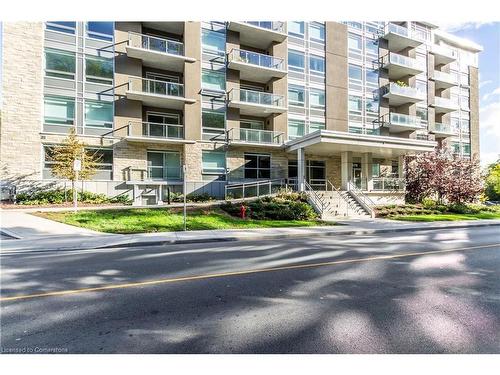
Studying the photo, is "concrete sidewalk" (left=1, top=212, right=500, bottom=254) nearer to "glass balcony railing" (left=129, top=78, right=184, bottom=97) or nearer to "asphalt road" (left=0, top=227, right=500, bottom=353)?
"asphalt road" (left=0, top=227, right=500, bottom=353)

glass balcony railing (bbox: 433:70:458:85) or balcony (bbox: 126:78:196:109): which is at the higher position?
glass balcony railing (bbox: 433:70:458:85)

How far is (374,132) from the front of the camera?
94.7 ft

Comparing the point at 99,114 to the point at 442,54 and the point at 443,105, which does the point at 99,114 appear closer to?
the point at 443,105

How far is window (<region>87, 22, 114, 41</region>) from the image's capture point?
20.3 m

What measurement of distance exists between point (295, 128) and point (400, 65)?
45.2 ft

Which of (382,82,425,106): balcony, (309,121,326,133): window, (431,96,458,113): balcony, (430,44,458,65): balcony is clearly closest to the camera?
(309,121,326,133): window

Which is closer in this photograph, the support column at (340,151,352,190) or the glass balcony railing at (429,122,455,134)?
the support column at (340,151,352,190)

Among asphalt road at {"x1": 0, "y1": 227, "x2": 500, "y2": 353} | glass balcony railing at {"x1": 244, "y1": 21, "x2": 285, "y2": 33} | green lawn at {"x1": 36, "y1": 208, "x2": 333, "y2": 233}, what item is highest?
glass balcony railing at {"x1": 244, "y1": 21, "x2": 285, "y2": 33}

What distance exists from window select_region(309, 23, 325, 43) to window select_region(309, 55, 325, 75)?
1.76 metres

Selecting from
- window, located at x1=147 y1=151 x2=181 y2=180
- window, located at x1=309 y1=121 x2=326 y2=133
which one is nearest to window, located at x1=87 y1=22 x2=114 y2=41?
window, located at x1=147 y1=151 x2=181 y2=180

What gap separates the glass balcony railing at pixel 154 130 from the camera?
20.9 m

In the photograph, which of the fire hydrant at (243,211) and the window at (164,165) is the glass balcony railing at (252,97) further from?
the fire hydrant at (243,211)

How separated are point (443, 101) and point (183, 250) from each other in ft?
123

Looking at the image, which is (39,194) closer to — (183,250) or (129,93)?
(129,93)
